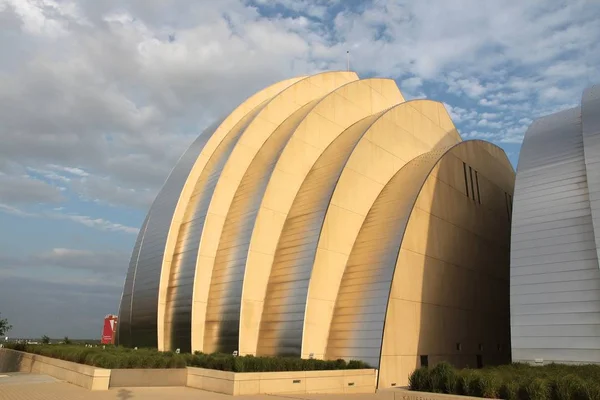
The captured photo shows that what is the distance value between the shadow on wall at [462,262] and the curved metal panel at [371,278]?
864 mm

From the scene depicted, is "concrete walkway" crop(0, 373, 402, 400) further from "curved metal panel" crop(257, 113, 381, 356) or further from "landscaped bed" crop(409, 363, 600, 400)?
"curved metal panel" crop(257, 113, 381, 356)

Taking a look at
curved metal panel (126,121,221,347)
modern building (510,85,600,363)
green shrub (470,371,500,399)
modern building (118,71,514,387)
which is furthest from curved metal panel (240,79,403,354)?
green shrub (470,371,500,399)

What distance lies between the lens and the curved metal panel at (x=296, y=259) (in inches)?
869

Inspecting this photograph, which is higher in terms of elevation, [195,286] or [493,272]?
[493,272]

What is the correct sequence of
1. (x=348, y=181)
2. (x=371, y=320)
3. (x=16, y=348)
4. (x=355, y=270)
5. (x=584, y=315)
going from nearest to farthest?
(x=584, y=315), (x=371, y=320), (x=355, y=270), (x=348, y=181), (x=16, y=348)

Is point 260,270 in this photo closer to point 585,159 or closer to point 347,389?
point 347,389

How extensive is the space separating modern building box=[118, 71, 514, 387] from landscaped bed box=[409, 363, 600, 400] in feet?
19.1

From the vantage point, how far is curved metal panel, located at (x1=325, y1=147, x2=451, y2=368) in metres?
21.0

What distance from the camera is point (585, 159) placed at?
18734 millimetres

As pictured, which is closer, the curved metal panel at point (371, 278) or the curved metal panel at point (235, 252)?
the curved metal panel at point (371, 278)

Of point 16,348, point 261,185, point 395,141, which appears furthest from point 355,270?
point 16,348

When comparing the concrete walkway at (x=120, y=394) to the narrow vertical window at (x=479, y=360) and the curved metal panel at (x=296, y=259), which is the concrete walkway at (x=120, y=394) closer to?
the curved metal panel at (x=296, y=259)

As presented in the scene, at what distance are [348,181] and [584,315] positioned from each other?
39.3ft

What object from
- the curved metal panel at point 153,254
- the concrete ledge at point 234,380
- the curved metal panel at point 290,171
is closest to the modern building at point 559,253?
the concrete ledge at point 234,380
